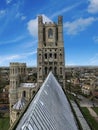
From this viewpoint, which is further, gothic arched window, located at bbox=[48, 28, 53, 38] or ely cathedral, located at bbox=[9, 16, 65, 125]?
gothic arched window, located at bbox=[48, 28, 53, 38]

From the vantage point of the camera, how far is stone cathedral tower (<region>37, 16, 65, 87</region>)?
1204 inches

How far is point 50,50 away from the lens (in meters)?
30.7

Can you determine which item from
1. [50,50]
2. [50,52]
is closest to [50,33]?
[50,50]

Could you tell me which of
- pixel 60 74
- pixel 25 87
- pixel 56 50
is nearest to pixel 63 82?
pixel 60 74

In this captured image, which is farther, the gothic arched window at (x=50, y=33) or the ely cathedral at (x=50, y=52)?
the gothic arched window at (x=50, y=33)

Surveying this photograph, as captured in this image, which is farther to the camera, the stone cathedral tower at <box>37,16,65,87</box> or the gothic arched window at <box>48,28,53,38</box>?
the gothic arched window at <box>48,28,53,38</box>

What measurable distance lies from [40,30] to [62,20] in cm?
320

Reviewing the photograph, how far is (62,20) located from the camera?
31.5 metres

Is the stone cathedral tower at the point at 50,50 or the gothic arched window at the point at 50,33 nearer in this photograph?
the stone cathedral tower at the point at 50,50

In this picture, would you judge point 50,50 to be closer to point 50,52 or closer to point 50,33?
point 50,52

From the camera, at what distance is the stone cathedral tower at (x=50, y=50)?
30.6 m

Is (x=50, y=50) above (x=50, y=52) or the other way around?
above

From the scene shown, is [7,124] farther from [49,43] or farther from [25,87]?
[49,43]

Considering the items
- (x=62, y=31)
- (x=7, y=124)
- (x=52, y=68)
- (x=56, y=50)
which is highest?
(x=62, y=31)
